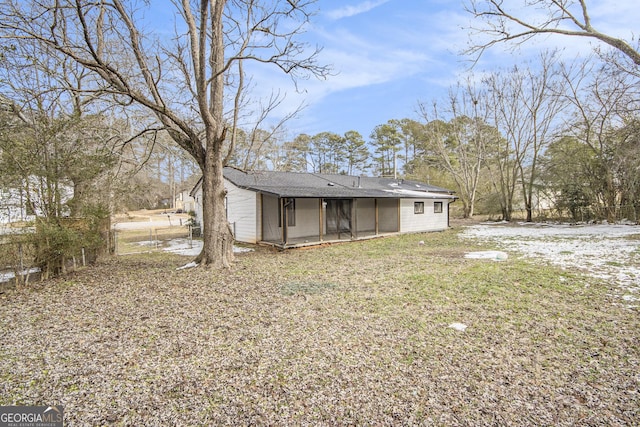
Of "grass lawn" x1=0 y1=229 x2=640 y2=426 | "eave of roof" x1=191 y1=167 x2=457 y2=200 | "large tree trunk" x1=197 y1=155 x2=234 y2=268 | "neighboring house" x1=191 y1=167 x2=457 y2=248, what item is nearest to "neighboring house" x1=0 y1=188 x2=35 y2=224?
"grass lawn" x1=0 y1=229 x2=640 y2=426

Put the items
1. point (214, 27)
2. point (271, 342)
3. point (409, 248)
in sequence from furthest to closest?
point (409, 248), point (214, 27), point (271, 342)

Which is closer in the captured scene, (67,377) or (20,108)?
(67,377)

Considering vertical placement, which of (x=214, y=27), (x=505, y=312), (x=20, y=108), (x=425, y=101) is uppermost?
(x=425, y=101)

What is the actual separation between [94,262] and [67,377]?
6.11m

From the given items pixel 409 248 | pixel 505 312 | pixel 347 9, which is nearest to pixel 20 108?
pixel 347 9

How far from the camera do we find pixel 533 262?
7.46 metres

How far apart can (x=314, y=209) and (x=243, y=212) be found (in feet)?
9.48

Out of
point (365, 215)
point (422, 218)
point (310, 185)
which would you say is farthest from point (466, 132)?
point (310, 185)

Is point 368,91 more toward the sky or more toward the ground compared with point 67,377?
more toward the sky

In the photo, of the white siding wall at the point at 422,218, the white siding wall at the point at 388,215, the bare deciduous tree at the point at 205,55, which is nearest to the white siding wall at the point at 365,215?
the white siding wall at the point at 388,215

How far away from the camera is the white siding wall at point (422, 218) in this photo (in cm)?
1507

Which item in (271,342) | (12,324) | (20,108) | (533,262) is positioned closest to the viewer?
(271,342)

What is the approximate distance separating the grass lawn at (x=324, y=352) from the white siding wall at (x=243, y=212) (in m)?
5.94

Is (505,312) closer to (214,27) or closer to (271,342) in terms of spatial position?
(271,342)
